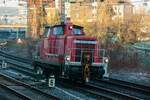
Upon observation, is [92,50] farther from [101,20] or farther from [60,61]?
[101,20]

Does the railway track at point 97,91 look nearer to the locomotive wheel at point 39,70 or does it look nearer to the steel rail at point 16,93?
the locomotive wheel at point 39,70

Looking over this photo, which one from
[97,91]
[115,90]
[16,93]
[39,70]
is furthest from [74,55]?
[39,70]

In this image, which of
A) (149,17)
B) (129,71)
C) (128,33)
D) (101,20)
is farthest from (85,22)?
(129,71)

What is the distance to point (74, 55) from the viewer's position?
2100 centimetres

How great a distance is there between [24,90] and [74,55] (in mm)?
2934

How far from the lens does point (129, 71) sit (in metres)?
29.8

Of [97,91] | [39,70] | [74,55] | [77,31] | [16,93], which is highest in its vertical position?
[77,31]

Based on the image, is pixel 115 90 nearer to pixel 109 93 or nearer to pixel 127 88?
pixel 127 88

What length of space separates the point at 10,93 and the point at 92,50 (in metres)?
4.77

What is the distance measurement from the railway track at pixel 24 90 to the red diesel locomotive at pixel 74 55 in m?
1.76

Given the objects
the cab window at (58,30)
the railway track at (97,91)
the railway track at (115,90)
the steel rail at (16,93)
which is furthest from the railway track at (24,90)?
the cab window at (58,30)

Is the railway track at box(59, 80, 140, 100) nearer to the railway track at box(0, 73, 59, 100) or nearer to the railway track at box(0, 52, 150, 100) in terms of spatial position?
the railway track at box(0, 52, 150, 100)

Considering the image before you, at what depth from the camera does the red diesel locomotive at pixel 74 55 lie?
68.0ft

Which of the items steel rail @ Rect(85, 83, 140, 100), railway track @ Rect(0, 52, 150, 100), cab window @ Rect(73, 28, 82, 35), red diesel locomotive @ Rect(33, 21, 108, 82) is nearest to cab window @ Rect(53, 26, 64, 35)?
red diesel locomotive @ Rect(33, 21, 108, 82)
